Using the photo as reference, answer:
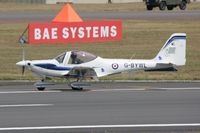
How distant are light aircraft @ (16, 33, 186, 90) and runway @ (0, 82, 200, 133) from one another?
46 centimetres

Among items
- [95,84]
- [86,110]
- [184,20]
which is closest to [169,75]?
[95,84]

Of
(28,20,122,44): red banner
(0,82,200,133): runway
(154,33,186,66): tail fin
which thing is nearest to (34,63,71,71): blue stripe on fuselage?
(0,82,200,133): runway

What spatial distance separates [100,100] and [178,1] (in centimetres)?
4396

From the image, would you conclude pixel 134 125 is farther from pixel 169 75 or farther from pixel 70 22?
pixel 70 22

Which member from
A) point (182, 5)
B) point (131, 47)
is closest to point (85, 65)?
point (131, 47)

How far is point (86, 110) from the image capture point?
1505 centimetres

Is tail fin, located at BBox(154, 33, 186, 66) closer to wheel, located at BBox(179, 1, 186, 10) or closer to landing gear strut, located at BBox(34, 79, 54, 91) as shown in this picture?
landing gear strut, located at BBox(34, 79, 54, 91)

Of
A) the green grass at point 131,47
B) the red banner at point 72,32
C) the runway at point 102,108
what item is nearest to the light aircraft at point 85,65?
the runway at point 102,108

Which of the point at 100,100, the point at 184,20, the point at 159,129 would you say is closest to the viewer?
the point at 159,129

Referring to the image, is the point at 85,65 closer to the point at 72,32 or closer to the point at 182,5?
the point at 72,32

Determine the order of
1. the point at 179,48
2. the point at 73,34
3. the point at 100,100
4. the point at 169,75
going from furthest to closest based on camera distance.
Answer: the point at 73,34 < the point at 169,75 < the point at 179,48 < the point at 100,100

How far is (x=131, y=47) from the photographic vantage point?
1228 inches

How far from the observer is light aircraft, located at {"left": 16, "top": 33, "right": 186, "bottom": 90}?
19.0 m

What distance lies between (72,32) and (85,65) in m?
6.08
